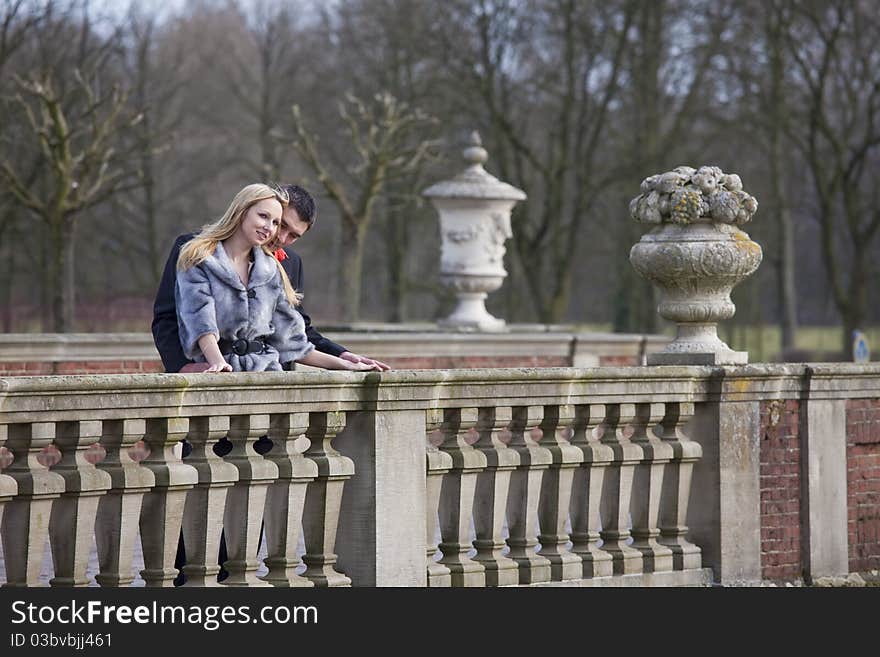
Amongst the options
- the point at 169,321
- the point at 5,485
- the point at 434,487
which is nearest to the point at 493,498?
the point at 434,487

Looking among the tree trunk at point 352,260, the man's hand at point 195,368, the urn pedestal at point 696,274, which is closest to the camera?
the man's hand at point 195,368

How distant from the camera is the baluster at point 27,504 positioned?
5.29m

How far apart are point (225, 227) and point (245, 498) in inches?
39.7

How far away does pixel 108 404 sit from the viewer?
5438 mm

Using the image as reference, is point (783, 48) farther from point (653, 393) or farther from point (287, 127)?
point (653, 393)

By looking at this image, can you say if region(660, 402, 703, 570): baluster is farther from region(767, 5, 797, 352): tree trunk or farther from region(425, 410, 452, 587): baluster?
region(767, 5, 797, 352): tree trunk

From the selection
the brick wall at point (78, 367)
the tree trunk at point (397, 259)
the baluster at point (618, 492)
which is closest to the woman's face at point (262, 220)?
the baluster at point (618, 492)

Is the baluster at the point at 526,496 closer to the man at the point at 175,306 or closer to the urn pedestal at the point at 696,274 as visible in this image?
the man at the point at 175,306

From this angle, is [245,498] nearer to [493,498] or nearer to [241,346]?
[241,346]

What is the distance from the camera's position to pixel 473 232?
19078 mm

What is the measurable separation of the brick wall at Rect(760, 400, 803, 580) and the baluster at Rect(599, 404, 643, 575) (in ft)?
2.89

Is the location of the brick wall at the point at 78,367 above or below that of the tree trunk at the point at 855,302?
below

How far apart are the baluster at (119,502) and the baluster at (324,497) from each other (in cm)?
78

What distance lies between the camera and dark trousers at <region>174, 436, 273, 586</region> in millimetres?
5902
